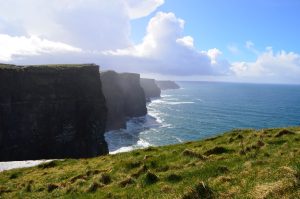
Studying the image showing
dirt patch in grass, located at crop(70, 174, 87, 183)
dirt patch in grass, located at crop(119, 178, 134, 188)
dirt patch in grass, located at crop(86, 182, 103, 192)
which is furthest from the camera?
dirt patch in grass, located at crop(70, 174, 87, 183)

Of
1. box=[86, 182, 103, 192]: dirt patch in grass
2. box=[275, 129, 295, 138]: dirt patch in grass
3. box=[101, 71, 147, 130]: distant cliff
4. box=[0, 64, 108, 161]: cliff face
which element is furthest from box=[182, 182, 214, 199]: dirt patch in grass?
box=[101, 71, 147, 130]: distant cliff

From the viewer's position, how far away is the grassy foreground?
41.0ft

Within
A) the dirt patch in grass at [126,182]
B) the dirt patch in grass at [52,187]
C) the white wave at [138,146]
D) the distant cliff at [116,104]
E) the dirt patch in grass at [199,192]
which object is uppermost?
the dirt patch in grass at [199,192]

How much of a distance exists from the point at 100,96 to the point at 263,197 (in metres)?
107

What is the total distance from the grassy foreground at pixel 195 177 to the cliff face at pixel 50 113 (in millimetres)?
69733

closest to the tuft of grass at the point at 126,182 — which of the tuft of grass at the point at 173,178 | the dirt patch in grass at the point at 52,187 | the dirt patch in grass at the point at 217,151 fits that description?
the tuft of grass at the point at 173,178

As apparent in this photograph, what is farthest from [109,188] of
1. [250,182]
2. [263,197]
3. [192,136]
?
[192,136]

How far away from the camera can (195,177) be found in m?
16.0

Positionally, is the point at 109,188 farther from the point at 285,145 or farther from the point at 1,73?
the point at 1,73

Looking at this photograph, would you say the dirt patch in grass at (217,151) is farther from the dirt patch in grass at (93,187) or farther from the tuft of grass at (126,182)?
the dirt patch in grass at (93,187)

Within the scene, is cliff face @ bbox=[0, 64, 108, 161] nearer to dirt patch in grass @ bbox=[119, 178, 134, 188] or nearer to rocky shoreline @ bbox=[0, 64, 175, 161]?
rocky shoreline @ bbox=[0, 64, 175, 161]

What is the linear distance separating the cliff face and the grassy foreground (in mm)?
69733

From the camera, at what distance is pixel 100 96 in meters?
115

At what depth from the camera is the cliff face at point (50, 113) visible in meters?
95.1
